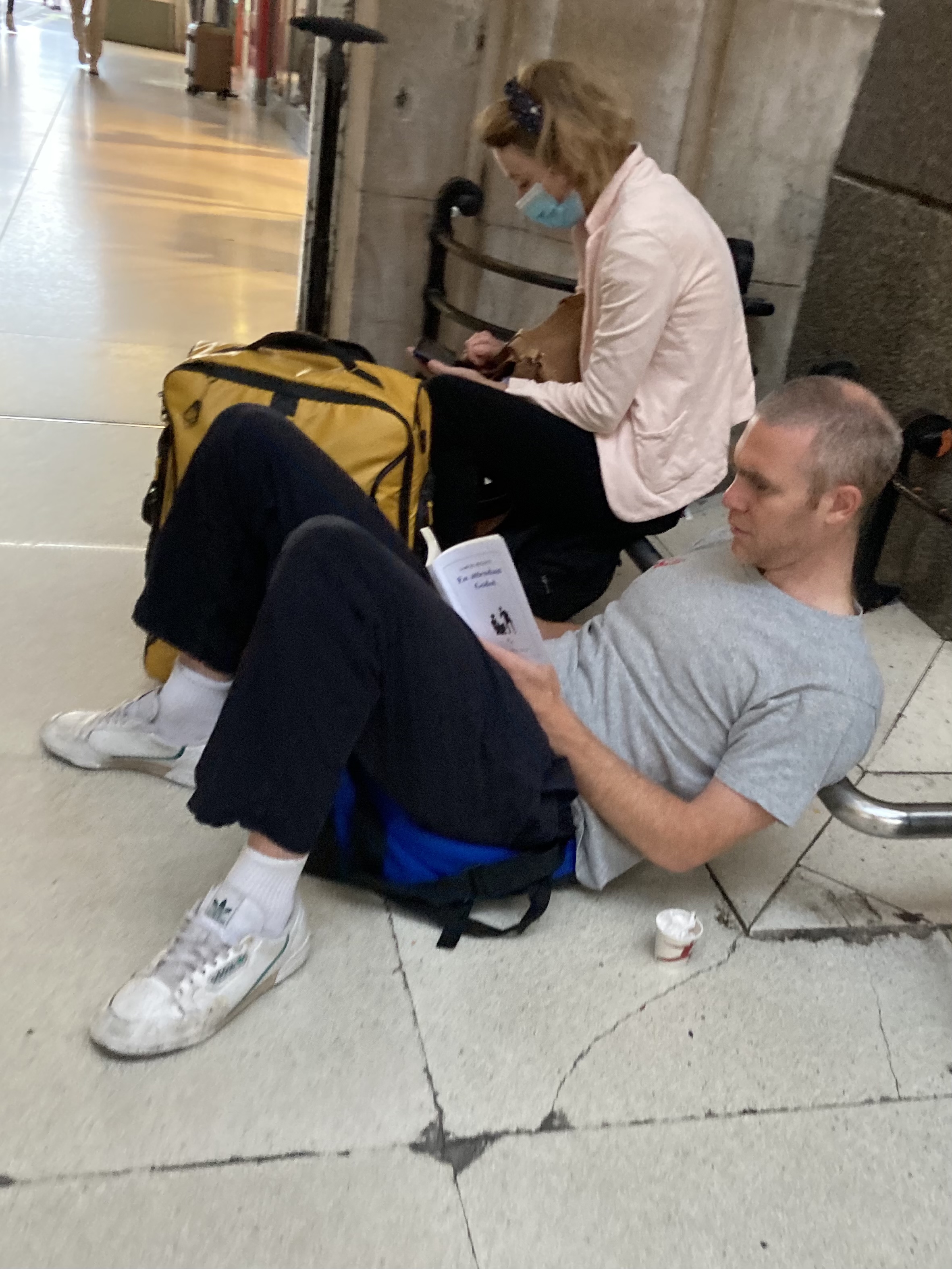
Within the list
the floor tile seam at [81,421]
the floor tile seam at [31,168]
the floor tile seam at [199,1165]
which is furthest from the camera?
the floor tile seam at [31,168]

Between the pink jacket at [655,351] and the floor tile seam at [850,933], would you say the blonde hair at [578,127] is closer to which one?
the pink jacket at [655,351]

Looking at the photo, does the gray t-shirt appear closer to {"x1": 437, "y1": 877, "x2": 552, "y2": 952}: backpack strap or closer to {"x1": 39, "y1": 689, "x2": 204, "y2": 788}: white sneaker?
{"x1": 437, "y1": 877, "x2": 552, "y2": 952}: backpack strap

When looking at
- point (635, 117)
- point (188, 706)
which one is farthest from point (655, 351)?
point (188, 706)

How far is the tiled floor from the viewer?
1.28 metres

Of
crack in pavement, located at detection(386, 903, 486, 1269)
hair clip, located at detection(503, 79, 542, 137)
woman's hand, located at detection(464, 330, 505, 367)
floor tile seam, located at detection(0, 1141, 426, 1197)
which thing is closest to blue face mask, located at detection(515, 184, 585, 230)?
hair clip, located at detection(503, 79, 542, 137)

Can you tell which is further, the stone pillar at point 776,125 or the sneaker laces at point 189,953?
the stone pillar at point 776,125

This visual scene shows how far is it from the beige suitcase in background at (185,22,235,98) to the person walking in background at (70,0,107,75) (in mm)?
976

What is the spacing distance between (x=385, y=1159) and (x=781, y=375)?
8.88 ft

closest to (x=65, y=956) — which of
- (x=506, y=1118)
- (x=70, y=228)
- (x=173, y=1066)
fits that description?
(x=173, y=1066)

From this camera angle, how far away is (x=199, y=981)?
1.45 m

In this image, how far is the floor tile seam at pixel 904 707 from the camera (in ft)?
7.04

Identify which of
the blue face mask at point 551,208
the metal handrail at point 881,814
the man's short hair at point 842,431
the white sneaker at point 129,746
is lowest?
the white sneaker at point 129,746

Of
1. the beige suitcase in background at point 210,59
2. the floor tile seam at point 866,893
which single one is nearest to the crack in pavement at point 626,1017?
the floor tile seam at point 866,893

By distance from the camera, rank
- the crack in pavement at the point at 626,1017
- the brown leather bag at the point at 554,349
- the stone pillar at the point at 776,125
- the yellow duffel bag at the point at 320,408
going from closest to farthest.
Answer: the crack in pavement at the point at 626,1017 → the yellow duffel bag at the point at 320,408 → the brown leather bag at the point at 554,349 → the stone pillar at the point at 776,125
